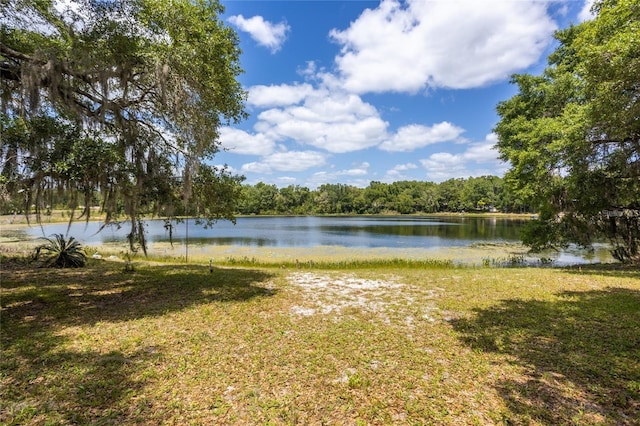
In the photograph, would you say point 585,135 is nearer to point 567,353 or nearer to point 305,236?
point 567,353

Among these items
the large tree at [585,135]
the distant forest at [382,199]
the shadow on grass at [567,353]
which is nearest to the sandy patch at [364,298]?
the shadow on grass at [567,353]

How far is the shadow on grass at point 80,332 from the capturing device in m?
2.80

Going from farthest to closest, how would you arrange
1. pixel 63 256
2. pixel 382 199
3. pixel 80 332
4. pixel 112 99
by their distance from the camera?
pixel 382 199
pixel 63 256
pixel 112 99
pixel 80 332

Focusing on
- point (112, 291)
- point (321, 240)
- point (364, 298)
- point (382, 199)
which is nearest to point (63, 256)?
point (112, 291)

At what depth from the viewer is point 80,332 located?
14.5ft

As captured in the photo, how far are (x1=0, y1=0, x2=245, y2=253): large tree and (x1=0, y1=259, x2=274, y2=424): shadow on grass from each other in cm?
155

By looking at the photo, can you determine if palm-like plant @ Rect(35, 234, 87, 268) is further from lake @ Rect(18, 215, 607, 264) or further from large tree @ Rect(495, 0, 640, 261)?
large tree @ Rect(495, 0, 640, 261)

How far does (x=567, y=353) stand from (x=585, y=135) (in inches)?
254

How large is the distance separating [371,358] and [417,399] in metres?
0.87

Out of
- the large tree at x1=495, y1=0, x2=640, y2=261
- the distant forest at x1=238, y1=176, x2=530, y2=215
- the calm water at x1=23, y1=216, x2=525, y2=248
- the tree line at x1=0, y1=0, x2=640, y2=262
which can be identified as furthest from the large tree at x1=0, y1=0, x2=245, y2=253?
the distant forest at x1=238, y1=176, x2=530, y2=215

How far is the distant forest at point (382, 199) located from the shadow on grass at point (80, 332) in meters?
71.5

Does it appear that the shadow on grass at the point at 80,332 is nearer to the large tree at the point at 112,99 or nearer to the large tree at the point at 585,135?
the large tree at the point at 112,99

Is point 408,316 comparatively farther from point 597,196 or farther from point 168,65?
point 597,196

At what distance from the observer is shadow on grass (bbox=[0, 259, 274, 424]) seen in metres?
2.80
